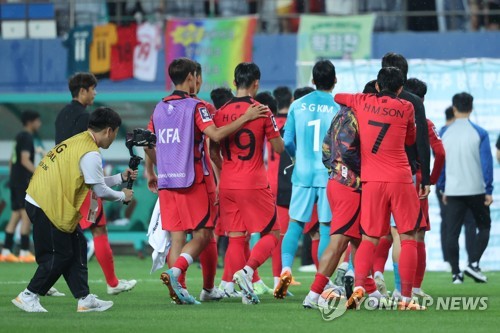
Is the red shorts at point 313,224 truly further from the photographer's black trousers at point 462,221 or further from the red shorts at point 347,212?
the red shorts at point 347,212

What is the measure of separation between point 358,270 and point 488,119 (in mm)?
8409

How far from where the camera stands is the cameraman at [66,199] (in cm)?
970

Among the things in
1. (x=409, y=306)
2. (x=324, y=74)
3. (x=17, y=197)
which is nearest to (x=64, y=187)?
(x=324, y=74)

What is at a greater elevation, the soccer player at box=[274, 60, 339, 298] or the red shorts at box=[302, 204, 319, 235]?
the soccer player at box=[274, 60, 339, 298]

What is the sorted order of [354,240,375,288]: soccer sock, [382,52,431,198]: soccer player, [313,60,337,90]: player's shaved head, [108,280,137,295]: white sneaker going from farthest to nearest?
[108,280,137,295]: white sneaker
[313,60,337,90]: player's shaved head
[382,52,431,198]: soccer player
[354,240,375,288]: soccer sock

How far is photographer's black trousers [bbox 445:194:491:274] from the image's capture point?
15.0 m

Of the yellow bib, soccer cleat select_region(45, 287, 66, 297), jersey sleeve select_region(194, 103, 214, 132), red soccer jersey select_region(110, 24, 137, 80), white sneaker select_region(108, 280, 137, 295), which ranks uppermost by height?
red soccer jersey select_region(110, 24, 137, 80)

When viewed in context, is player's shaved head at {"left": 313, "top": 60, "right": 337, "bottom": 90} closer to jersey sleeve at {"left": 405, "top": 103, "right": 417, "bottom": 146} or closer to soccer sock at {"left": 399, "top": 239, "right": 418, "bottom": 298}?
jersey sleeve at {"left": 405, "top": 103, "right": 417, "bottom": 146}

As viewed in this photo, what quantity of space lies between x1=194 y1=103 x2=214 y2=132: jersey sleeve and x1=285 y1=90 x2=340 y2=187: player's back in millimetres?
1365

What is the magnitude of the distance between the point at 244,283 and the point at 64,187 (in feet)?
6.48

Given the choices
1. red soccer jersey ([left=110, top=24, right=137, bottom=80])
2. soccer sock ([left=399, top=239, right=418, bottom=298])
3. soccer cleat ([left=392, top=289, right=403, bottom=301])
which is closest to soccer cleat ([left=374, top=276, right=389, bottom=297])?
soccer cleat ([left=392, top=289, right=403, bottom=301])

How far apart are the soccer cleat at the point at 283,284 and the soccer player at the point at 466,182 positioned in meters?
4.01

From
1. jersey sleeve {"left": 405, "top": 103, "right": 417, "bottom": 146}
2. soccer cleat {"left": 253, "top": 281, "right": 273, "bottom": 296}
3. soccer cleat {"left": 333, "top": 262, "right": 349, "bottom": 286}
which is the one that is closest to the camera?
jersey sleeve {"left": 405, "top": 103, "right": 417, "bottom": 146}

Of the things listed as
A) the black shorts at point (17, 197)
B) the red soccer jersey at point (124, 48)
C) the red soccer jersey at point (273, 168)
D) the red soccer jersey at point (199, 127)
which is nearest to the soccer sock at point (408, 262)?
the red soccer jersey at point (199, 127)
